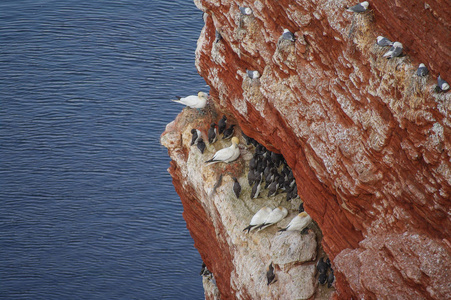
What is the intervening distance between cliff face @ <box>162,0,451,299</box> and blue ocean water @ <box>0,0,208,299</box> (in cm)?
1186

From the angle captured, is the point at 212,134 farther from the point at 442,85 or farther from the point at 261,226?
the point at 442,85

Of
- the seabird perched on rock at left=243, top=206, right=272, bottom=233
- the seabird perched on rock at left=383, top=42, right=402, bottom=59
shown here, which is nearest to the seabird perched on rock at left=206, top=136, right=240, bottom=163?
the seabird perched on rock at left=243, top=206, right=272, bottom=233

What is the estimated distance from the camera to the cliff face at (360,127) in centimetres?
970

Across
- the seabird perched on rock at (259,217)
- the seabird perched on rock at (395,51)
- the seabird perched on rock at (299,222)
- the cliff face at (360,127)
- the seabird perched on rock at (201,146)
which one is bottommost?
the seabird perched on rock at (259,217)

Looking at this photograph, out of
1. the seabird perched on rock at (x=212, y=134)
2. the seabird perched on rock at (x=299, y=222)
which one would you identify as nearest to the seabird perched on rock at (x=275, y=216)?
the seabird perched on rock at (x=299, y=222)

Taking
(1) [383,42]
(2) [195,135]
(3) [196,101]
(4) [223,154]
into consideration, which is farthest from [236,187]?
(1) [383,42]

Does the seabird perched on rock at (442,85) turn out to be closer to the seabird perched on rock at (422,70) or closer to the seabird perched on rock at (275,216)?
the seabird perched on rock at (422,70)

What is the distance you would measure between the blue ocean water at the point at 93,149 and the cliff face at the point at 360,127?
1186 cm

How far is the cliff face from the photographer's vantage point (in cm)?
970

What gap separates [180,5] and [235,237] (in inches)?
1035

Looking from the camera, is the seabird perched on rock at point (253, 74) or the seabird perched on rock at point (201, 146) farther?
the seabird perched on rock at point (201, 146)

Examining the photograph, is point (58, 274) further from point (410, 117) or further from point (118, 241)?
point (410, 117)

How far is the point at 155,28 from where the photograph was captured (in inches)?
1484

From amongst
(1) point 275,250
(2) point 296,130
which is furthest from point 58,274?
(2) point 296,130
